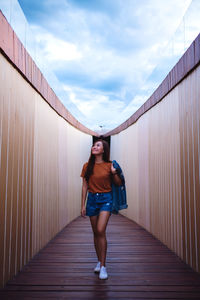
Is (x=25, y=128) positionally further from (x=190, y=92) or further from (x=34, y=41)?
(x=190, y=92)

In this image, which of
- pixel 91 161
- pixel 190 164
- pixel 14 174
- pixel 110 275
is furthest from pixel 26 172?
pixel 190 164

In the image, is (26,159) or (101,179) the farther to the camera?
(26,159)

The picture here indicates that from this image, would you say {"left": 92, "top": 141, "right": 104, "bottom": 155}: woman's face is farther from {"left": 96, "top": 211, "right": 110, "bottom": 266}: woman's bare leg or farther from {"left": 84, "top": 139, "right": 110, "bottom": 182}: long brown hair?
{"left": 96, "top": 211, "right": 110, "bottom": 266}: woman's bare leg

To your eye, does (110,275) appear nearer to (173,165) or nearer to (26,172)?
(26,172)

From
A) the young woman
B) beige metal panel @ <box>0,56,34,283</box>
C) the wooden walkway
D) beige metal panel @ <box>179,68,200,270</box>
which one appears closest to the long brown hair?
the young woman

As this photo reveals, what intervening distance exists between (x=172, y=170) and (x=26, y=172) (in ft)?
7.04

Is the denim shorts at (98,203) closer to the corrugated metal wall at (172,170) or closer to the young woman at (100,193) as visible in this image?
the young woman at (100,193)

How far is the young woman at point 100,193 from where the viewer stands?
293 cm

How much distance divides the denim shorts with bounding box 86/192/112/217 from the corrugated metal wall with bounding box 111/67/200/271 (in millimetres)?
1018

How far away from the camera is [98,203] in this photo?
9.99 feet

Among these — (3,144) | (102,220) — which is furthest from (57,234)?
(3,144)

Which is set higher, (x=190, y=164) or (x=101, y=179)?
(x=190, y=164)

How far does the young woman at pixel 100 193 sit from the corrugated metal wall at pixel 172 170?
94cm

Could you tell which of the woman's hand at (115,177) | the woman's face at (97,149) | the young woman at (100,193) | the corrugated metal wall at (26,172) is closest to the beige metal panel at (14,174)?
the corrugated metal wall at (26,172)
